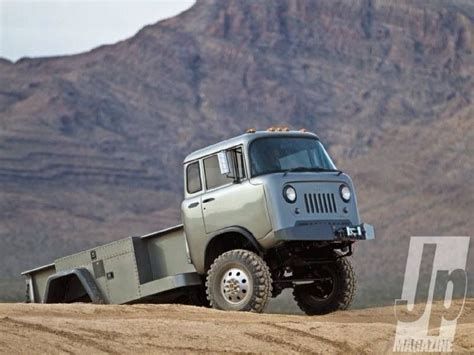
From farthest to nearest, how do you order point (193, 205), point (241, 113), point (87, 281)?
point (241, 113), point (87, 281), point (193, 205)

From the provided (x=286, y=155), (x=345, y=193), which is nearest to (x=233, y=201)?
(x=286, y=155)

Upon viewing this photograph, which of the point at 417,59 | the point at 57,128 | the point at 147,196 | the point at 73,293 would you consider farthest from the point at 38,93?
the point at 73,293

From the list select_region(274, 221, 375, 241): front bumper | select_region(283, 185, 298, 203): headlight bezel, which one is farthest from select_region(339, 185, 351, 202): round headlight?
select_region(283, 185, 298, 203): headlight bezel

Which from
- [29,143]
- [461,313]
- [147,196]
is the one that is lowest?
[461,313]

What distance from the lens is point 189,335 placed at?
11289mm

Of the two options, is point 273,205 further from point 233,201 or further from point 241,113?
point 241,113

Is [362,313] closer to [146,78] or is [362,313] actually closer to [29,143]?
[29,143]

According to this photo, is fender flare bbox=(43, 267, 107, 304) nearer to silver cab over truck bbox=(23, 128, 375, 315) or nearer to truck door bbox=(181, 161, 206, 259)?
silver cab over truck bbox=(23, 128, 375, 315)

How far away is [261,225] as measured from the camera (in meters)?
15.0

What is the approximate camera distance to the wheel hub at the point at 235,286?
14938 millimetres

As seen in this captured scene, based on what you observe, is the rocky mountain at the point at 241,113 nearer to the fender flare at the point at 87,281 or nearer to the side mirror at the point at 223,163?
the fender flare at the point at 87,281

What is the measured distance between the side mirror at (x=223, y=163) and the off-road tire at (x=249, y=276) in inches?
40.6

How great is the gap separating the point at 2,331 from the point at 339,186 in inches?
236

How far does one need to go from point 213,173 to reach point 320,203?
1541 mm
